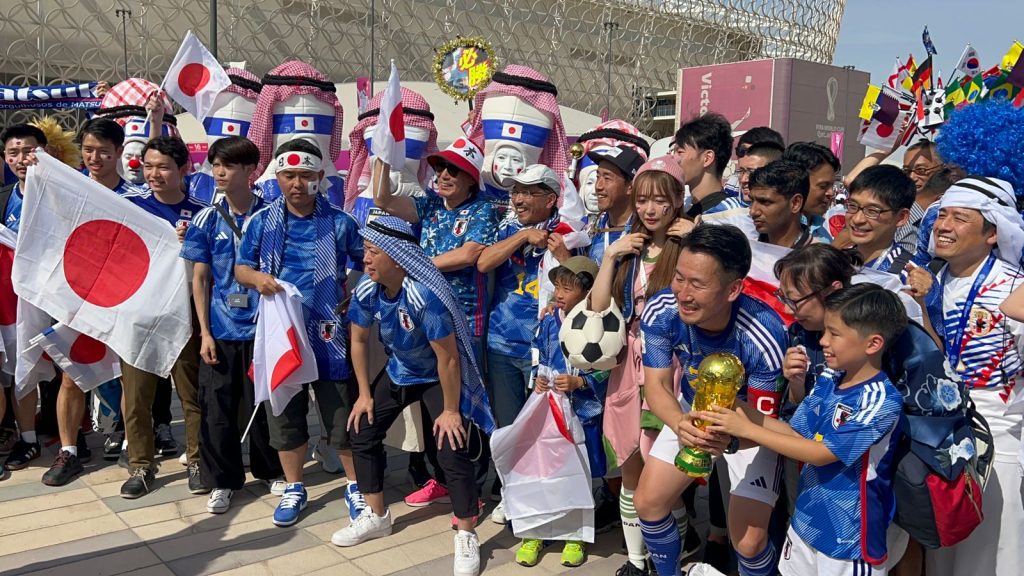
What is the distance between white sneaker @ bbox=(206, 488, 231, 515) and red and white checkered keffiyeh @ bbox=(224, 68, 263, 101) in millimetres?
3338

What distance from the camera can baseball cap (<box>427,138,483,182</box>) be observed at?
4043mm

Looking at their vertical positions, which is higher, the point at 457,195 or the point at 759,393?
the point at 457,195

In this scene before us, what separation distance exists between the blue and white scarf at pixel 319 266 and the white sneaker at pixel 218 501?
85cm

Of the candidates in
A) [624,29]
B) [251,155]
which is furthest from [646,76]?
[251,155]

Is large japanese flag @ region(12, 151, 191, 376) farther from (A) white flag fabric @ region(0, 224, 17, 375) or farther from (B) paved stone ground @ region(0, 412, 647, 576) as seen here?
(B) paved stone ground @ region(0, 412, 647, 576)

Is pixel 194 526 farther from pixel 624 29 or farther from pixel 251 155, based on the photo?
pixel 624 29

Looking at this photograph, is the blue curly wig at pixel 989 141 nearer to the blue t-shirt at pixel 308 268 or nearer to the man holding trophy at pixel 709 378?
the man holding trophy at pixel 709 378

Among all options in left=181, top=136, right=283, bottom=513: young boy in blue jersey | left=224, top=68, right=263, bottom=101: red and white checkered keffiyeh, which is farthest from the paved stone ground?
left=224, top=68, right=263, bottom=101: red and white checkered keffiyeh

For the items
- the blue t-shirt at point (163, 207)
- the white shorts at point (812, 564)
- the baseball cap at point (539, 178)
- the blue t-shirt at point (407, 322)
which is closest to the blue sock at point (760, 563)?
the white shorts at point (812, 564)

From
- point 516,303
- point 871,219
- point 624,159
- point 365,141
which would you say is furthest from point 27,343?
point 871,219

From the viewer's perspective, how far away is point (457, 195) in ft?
13.5

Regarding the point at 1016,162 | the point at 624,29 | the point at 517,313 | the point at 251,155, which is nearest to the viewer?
the point at 1016,162

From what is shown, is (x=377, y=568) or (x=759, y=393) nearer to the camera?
(x=759, y=393)

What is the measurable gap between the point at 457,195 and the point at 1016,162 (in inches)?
99.1
